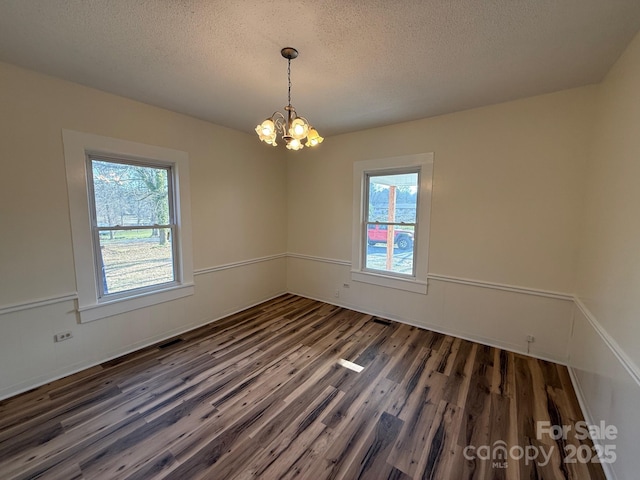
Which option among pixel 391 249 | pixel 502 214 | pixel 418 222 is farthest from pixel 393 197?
pixel 502 214

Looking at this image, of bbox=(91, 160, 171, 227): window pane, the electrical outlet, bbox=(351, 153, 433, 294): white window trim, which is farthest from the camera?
bbox=(351, 153, 433, 294): white window trim

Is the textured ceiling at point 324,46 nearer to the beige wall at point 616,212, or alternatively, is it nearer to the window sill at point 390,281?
the beige wall at point 616,212

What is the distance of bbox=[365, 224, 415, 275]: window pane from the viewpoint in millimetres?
3600

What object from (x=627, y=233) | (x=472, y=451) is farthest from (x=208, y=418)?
(x=627, y=233)

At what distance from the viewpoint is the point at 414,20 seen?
1.59 metres

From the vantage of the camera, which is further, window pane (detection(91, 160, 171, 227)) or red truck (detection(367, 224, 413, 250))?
red truck (detection(367, 224, 413, 250))

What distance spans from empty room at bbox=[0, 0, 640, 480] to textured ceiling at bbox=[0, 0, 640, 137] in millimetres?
20

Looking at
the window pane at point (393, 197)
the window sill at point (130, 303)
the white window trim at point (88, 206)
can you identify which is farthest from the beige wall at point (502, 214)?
the window sill at point (130, 303)

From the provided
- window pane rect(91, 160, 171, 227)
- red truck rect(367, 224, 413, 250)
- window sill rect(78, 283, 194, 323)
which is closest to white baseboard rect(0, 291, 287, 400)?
window sill rect(78, 283, 194, 323)

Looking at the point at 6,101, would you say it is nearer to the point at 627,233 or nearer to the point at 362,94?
the point at 362,94

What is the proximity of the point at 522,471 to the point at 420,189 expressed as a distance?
2702 mm

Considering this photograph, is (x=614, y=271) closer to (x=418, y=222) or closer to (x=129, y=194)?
(x=418, y=222)

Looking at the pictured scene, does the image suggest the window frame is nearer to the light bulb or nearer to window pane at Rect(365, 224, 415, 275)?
window pane at Rect(365, 224, 415, 275)

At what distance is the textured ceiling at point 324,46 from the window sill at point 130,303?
2098 mm
